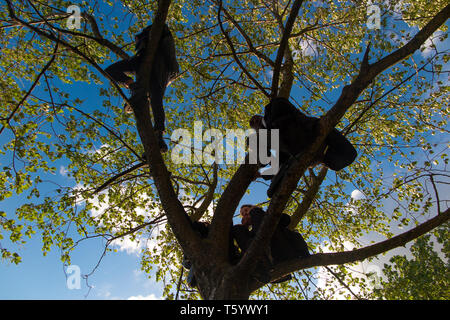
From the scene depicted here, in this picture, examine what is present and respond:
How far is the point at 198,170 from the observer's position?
7988 millimetres

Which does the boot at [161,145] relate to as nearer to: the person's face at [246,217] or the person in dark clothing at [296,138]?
the person in dark clothing at [296,138]

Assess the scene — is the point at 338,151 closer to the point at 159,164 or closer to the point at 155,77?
the point at 159,164

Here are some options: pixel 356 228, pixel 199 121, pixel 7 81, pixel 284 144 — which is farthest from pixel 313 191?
pixel 7 81

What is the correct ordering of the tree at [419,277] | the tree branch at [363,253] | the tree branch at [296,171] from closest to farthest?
the tree branch at [296,171], the tree branch at [363,253], the tree at [419,277]

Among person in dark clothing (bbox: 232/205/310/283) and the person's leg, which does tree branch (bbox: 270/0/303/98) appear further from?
person in dark clothing (bbox: 232/205/310/283)

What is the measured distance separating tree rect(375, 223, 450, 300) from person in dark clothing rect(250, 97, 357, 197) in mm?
3974

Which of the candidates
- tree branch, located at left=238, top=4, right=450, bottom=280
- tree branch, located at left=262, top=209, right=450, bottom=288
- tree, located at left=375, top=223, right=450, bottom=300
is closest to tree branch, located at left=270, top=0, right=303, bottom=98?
tree branch, located at left=238, top=4, right=450, bottom=280

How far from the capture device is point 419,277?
9.95 m

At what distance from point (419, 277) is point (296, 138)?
35.7ft

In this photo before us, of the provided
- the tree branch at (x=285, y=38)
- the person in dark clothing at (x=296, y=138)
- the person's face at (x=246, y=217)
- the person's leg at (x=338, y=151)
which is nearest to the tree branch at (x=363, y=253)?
the person in dark clothing at (x=296, y=138)

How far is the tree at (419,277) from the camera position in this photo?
20.4ft

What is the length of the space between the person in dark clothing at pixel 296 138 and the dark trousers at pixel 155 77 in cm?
164

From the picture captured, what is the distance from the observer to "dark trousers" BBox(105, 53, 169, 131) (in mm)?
3916
